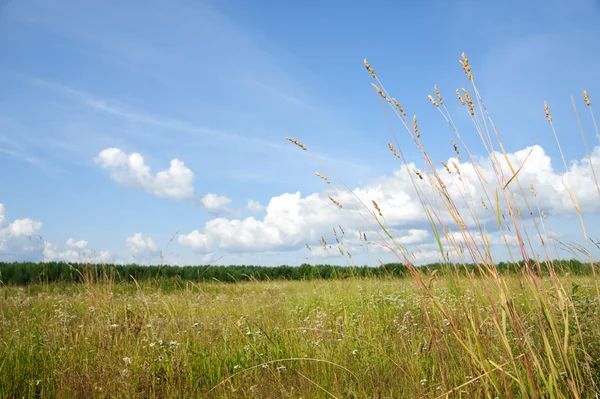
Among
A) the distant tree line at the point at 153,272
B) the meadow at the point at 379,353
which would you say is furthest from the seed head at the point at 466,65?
the distant tree line at the point at 153,272

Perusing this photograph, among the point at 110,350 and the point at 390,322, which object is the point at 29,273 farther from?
the point at 390,322

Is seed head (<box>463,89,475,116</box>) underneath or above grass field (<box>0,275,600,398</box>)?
above

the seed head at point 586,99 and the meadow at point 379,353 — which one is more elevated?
the seed head at point 586,99

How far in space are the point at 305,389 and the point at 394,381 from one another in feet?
1.86

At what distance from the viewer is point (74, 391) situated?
298 cm

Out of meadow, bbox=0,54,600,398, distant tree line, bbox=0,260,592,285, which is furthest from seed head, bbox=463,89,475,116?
distant tree line, bbox=0,260,592,285

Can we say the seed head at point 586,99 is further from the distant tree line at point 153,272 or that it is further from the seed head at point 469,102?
the distant tree line at point 153,272

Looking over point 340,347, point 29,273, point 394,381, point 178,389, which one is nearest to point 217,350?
point 178,389

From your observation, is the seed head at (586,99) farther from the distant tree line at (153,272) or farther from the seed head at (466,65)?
the distant tree line at (153,272)

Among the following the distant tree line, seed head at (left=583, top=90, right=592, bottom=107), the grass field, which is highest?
seed head at (left=583, top=90, right=592, bottom=107)

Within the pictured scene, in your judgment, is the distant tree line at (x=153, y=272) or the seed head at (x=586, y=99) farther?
the distant tree line at (x=153, y=272)

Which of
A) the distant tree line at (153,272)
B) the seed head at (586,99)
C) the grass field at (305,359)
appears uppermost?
the seed head at (586,99)

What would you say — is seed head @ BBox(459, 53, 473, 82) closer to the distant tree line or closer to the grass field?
the grass field

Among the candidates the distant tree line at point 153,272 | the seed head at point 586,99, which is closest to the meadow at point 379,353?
the seed head at point 586,99
